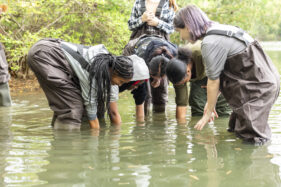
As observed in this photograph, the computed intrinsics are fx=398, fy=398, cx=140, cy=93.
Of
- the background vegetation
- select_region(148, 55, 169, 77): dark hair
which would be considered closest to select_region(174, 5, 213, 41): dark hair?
select_region(148, 55, 169, 77): dark hair

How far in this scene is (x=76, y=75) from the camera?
504cm

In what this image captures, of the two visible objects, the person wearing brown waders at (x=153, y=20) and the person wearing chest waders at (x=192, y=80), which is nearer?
the person wearing chest waders at (x=192, y=80)

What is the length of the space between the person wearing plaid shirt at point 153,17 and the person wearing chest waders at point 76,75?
60.5 inches

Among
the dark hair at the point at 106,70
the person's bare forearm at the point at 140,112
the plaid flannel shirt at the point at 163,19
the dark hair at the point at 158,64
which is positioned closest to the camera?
the dark hair at the point at 106,70

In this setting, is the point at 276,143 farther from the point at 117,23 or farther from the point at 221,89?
the point at 117,23

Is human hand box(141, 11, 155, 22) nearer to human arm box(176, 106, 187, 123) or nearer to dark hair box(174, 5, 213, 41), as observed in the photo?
human arm box(176, 106, 187, 123)

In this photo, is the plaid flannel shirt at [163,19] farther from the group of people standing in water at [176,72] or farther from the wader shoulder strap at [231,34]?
the wader shoulder strap at [231,34]

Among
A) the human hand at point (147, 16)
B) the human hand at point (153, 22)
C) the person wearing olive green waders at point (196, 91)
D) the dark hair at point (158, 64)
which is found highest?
the human hand at point (147, 16)

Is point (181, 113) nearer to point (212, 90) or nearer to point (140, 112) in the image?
point (140, 112)

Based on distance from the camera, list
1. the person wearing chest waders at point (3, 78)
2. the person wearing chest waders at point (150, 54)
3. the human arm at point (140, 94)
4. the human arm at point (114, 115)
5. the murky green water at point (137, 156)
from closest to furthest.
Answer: the murky green water at point (137, 156) < the person wearing chest waders at point (150, 54) < the human arm at point (114, 115) < the human arm at point (140, 94) < the person wearing chest waders at point (3, 78)

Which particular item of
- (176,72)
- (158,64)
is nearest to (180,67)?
(176,72)

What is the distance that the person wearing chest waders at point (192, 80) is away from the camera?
5082 millimetres

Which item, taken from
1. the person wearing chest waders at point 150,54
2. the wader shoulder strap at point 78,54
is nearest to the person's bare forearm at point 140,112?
the person wearing chest waders at point 150,54

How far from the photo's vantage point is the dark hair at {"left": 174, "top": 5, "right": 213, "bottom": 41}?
14.2 ft
